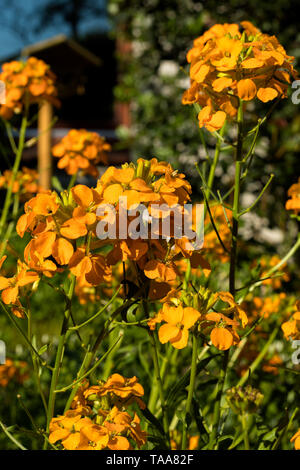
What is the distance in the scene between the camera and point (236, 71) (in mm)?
1002

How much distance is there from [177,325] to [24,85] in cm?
129

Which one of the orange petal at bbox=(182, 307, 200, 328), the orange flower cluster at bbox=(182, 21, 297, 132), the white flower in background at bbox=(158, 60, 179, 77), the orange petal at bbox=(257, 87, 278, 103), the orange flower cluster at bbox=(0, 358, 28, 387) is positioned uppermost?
the white flower in background at bbox=(158, 60, 179, 77)

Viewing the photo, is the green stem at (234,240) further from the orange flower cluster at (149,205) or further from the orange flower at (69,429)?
the orange flower at (69,429)

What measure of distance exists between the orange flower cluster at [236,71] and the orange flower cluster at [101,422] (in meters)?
0.50

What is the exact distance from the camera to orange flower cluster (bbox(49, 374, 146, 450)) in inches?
31.8

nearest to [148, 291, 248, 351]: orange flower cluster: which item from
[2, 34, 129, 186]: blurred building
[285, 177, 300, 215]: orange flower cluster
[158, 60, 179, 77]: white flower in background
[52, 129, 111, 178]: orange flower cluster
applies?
[285, 177, 300, 215]: orange flower cluster

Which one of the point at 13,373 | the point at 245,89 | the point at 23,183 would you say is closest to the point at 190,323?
the point at 245,89

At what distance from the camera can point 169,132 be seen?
3.34m

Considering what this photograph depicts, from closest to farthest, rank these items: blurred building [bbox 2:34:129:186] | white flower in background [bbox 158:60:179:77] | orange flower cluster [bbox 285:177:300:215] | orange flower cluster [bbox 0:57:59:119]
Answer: orange flower cluster [bbox 285:177:300:215] < orange flower cluster [bbox 0:57:59:119] < white flower in background [bbox 158:60:179:77] < blurred building [bbox 2:34:129:186]

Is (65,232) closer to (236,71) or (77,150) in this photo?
(236,71)

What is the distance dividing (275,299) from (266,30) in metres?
1.99

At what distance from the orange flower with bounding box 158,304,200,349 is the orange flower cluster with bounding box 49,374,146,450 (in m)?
0.13

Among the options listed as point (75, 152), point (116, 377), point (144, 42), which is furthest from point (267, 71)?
point (144, 42)

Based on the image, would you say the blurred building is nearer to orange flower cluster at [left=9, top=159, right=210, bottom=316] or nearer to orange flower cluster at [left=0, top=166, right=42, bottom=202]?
orange flower cluster at [left=0, top=166, right=42, bottom=202]
